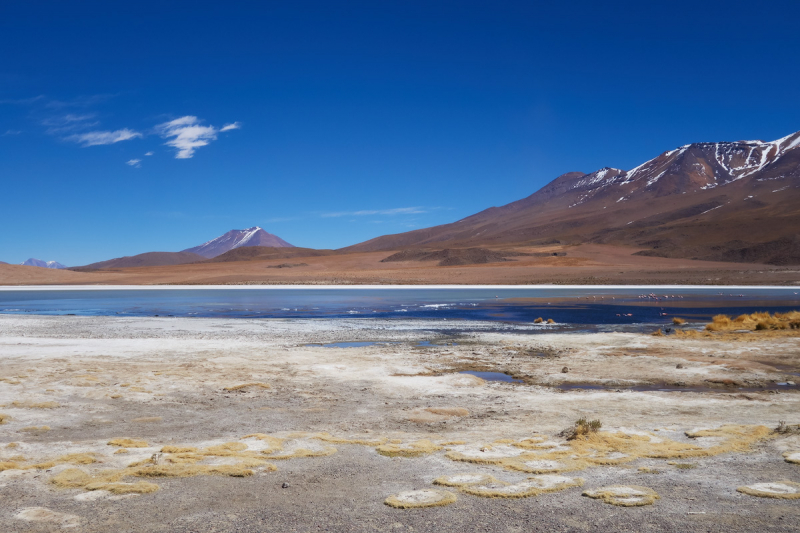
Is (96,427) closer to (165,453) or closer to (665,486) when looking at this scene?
(165,453)

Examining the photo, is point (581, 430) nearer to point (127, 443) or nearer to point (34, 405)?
point (127, 443)

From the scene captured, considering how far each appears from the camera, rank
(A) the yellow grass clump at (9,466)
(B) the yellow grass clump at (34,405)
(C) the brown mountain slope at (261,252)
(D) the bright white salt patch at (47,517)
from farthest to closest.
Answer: (C) the brown mountain slope at (261,252) → (B) the yellow grass clump at (34,405) → (A) the yellow grass clump at (9,466) → (D) the bright white salt patch at (47,517)

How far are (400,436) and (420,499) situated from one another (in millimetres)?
Answer: 2475

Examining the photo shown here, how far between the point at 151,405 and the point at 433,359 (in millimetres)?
7085

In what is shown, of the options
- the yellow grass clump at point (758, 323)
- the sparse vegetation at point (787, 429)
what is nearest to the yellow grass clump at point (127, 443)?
the sparse vegetation at point (787, 429)

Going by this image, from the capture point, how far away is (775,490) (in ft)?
17.9

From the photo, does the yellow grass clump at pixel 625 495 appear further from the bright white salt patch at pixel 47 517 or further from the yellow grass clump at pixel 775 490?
the bright white salt patch at pixel 47 517

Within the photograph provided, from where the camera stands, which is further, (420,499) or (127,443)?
(127,443)

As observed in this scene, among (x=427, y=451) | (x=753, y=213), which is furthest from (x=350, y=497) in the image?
(x=753, y=213)

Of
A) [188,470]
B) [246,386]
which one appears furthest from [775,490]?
[246,386]

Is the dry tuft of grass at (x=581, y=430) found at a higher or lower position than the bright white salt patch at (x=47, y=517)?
lower

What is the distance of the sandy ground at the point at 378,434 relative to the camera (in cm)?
502

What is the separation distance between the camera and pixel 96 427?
26.7 feet

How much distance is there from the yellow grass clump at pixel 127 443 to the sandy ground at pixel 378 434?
5 cm
